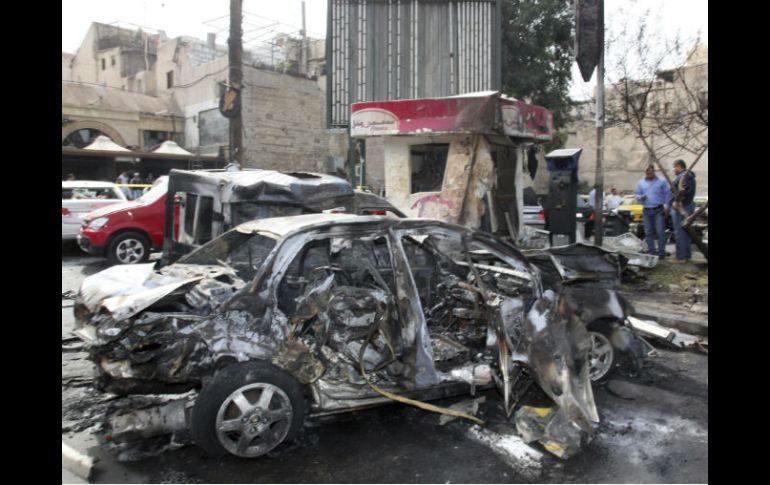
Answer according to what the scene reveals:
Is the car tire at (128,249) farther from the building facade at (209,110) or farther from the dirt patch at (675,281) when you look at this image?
the building facade at (209,110)

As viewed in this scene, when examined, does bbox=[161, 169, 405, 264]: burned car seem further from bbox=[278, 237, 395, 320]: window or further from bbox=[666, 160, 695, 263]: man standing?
bbox=[666, 160, 695, 263]: man standing

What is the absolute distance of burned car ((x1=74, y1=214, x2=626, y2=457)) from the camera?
3482mm

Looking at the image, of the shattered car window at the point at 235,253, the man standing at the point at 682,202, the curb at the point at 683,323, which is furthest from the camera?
the man standing at the point at 682,202

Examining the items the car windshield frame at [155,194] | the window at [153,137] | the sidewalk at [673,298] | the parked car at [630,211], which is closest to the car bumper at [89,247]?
the car windshield frame at [155,194]

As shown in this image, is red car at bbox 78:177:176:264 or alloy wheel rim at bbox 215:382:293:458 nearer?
alloy wheel rim at bbox 215:382:293:458

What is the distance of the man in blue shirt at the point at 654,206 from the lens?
10.1 m

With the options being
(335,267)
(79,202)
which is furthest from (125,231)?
(335,267)

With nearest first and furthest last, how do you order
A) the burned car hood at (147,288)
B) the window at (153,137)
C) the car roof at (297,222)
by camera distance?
the burned car hood at (147,288)
the car roof at (297,222)
the window at (153,137)

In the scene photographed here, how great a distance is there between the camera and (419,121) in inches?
412

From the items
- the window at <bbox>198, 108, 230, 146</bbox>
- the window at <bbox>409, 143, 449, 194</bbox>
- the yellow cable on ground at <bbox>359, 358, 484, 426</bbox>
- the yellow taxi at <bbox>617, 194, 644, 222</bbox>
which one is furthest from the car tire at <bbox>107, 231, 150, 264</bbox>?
the window at <bbox>198, 108, 230, 146</bbox>

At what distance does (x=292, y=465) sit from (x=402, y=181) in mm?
8305

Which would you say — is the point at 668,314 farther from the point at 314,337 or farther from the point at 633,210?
the point at 633,210
